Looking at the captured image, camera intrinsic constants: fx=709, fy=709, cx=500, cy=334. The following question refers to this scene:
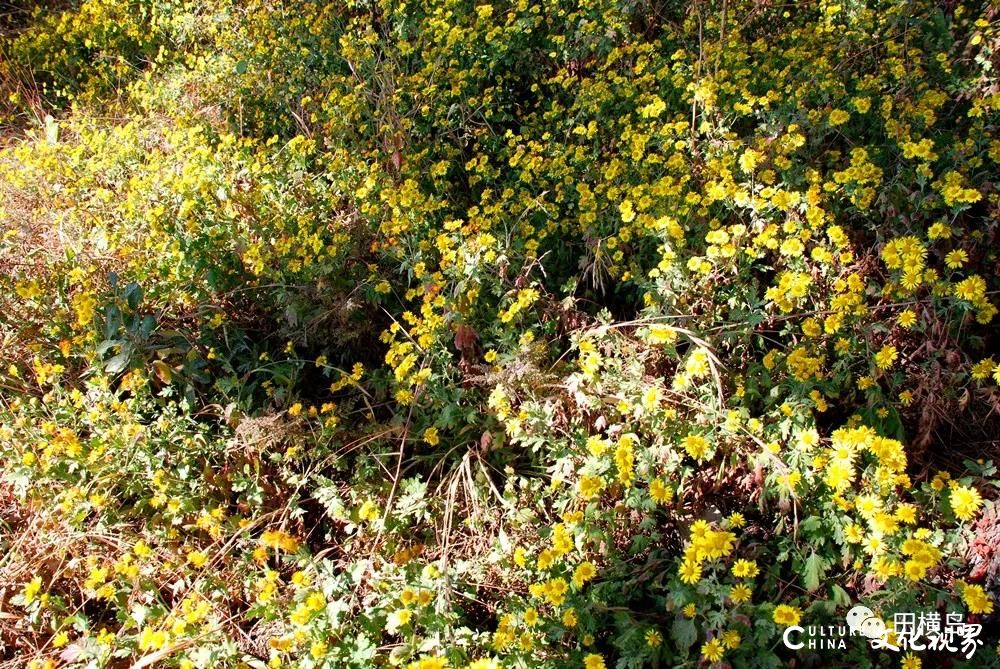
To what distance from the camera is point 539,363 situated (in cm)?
248

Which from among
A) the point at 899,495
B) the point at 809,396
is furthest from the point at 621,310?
the point at 899,495

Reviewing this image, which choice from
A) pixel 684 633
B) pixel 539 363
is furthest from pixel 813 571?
pixel 539 363

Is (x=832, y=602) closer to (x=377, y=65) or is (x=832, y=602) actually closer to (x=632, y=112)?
(x=632, y=112)

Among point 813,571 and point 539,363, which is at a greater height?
point 539,363

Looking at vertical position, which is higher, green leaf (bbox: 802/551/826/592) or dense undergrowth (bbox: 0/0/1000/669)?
dense undergrowth (bbox: 0/0/1000/669)

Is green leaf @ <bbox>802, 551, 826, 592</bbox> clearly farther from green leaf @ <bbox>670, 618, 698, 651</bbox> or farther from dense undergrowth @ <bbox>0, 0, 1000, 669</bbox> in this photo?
green leaf @ <bbox>670, 618, 698, 651</bbox>

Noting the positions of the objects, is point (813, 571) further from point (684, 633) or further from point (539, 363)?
point (539, 363)

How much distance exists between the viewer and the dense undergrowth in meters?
1.83

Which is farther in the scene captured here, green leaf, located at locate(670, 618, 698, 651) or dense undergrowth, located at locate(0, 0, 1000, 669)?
dense undergrowth, located at locate(0, 0, 1000, 669)

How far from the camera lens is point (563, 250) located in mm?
2928

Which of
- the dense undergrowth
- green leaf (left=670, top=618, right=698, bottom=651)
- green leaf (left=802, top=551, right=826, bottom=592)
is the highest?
the dense undergrowth

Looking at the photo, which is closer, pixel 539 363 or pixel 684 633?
pixel 684 633

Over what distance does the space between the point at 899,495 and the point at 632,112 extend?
209 cm

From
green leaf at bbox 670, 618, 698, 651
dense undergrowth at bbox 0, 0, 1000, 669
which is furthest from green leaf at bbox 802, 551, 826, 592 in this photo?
green leaf at bbox 670, 618, 698, 651
